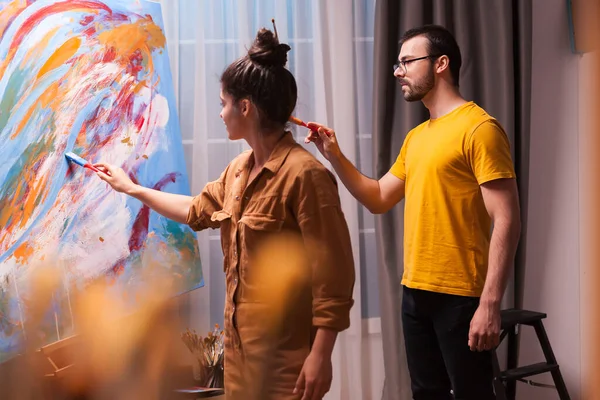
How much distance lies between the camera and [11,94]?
1493mm

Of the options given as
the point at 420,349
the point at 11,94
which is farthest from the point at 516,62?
the point at 11,94

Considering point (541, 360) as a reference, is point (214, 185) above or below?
above

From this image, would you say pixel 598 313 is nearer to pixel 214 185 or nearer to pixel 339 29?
pixel 214 185

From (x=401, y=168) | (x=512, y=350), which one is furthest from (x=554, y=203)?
(x=401, y=168)

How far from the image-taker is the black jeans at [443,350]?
1.55 m

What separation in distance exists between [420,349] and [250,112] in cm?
81

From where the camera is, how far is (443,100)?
66.9 inches

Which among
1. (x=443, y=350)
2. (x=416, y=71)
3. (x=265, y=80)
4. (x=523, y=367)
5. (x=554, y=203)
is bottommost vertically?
(x=523, y=367)

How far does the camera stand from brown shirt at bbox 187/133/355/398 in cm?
111

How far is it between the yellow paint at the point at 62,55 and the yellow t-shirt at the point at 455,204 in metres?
0.93

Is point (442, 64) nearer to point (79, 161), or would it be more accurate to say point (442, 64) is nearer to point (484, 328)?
point (484, 328)

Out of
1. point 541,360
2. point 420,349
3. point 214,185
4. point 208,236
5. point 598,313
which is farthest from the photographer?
point 541,360

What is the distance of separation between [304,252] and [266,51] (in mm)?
376

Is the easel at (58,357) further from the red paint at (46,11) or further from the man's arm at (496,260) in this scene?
the man's arm at (496,260)
